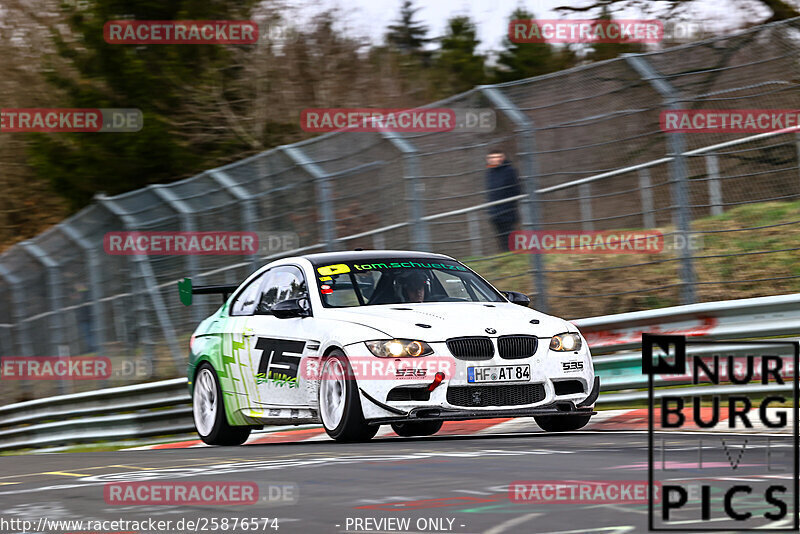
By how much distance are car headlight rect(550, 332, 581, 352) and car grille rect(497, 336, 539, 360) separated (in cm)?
18

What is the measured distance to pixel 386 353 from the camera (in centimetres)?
893

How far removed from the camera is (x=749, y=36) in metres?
10.9

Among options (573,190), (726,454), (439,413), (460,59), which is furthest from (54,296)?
(460,59)

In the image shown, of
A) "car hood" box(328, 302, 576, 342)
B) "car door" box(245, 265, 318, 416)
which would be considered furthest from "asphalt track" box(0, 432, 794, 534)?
"car hood" box(328, 302, 576, 342)

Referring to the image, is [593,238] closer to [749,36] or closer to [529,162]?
[529,162]

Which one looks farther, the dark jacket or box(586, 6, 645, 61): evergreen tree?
box(586, 6, 645, 61): evergreen tree

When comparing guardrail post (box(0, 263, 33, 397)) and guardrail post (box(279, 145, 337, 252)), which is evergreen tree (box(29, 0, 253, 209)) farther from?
guardrail post (box(279, 145, 337, 252))

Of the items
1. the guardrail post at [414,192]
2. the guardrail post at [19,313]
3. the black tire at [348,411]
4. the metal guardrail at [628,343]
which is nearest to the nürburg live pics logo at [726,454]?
the metal guardrail at [628,343]

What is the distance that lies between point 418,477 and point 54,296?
14291 millimetres

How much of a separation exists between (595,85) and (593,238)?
1.39 meters

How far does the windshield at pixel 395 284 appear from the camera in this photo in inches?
400

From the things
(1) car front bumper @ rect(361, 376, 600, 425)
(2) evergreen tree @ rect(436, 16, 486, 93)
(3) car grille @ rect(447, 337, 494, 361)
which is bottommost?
(1) car front bumper @ rect(361, 376, 600, 425)

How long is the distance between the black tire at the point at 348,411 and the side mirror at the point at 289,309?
0.68m

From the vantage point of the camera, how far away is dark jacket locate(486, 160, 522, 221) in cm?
1245
